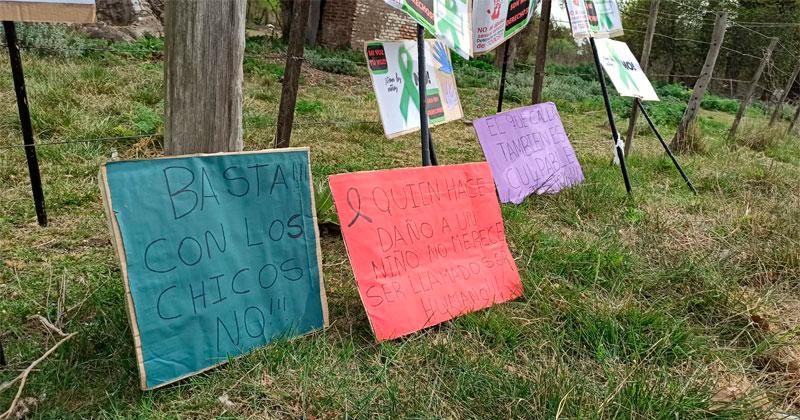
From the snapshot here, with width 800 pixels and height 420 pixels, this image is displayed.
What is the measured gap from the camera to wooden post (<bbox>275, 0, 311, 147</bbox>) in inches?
137

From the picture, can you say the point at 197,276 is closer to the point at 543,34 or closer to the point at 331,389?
the point at 331,389

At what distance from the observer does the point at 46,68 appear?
19.5ft

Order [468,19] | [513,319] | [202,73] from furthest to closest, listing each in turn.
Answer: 1. [468,19]
2. [513,319]
3. [202,73]

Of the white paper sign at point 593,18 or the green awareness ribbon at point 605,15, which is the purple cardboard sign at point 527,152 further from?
the green awareness ribbon at point 605,15

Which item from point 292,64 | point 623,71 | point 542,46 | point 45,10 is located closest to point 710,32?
point 623,71

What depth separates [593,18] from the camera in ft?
14.6

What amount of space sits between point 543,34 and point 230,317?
13.0 feet

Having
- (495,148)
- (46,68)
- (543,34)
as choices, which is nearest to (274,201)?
(495,148)

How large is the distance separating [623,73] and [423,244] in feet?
10.8

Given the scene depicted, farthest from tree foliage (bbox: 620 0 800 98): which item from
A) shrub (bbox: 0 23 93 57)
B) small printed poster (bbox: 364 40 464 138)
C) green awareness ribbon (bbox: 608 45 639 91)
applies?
small printed poster (bbox: 364 40 464 138)

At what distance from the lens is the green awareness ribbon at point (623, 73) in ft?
15.8

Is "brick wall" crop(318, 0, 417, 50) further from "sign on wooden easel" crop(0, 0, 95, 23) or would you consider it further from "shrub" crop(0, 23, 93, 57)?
"sign on wooden easel" crop(0, 0, 95, 23)

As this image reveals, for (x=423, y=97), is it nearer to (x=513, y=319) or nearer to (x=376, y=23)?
(x=513, y=319)

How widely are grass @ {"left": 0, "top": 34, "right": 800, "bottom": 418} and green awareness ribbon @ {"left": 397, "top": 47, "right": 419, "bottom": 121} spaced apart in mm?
975
